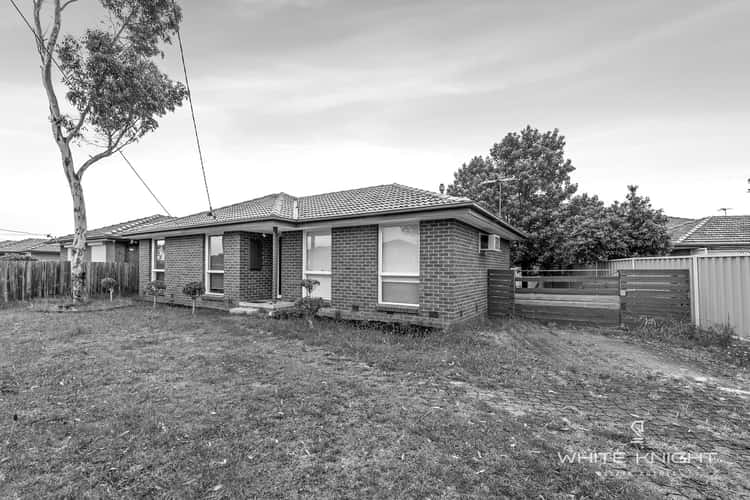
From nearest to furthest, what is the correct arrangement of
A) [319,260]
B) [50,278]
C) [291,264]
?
1. [319,260]
2. [291,264]
3. [50,278]

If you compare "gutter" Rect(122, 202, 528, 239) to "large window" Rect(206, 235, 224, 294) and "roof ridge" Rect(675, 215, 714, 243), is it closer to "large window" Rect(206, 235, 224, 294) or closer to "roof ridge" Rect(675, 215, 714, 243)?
→ "large window" Rect(206, 235, 224, 294)

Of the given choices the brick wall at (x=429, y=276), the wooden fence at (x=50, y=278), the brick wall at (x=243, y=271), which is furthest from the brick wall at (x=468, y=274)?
the wooden fence at (x=50, y=278)

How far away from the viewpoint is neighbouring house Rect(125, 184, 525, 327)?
25.2 feet

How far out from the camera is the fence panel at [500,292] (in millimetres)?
10227

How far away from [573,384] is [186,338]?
25.1 ft

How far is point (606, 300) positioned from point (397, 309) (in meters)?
6.35

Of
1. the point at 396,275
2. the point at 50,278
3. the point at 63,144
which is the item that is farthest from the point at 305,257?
the point at 50,278

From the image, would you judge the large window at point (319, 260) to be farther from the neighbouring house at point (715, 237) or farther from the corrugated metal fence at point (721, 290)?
the neighbouring house at point (715, 237)

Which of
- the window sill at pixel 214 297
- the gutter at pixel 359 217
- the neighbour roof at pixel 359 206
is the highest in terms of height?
the neighbour roof at pixel 359 206

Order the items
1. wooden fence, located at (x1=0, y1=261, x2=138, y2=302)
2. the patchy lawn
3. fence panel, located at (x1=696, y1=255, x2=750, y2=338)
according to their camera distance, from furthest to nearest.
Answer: wooden fence, located at (x1=0, y1=261, x2=138, y2=302)
fence panel, located at (x1=696, y1=255, x2=750, y2=338)
the patchy lawn

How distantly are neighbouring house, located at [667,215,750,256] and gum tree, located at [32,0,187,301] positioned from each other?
25675 millimetres

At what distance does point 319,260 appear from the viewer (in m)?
9.78

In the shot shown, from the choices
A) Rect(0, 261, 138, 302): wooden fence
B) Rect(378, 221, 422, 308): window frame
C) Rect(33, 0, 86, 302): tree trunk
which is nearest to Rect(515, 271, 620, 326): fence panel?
Rect(378, 221, 422, 308): window frame

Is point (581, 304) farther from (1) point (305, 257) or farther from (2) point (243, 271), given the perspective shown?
(2) point (243, 271)
